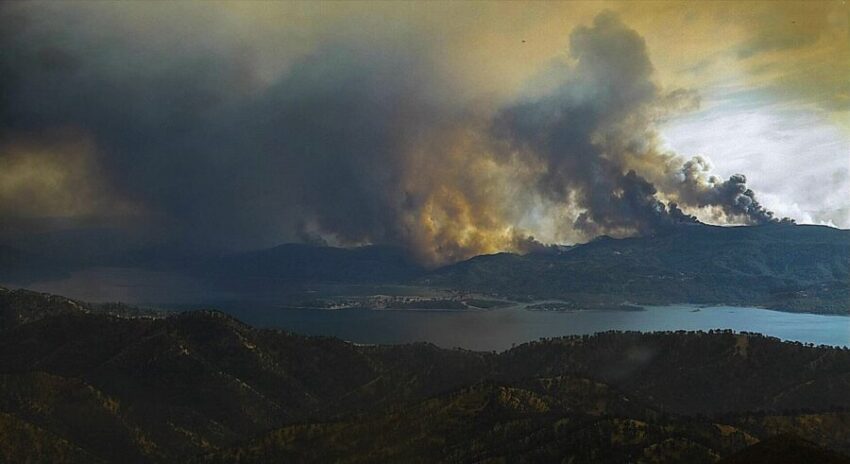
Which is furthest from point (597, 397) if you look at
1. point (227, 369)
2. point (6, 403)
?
point (6, 403)

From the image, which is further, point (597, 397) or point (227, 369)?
point (227, 369)

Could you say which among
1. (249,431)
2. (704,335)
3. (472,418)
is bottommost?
(249,431)

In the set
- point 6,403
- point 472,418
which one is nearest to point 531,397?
point 472,418

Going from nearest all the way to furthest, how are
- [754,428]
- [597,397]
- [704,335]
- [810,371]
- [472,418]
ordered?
[754,428] < [472,418] < [597,397] < [810,371] < [704,335]

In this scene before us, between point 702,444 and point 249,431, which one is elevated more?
point 702,444

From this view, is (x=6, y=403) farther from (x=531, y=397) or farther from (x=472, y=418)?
(x=531, y=397)

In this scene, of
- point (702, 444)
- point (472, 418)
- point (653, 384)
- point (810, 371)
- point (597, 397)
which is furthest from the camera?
point (653, 384)
